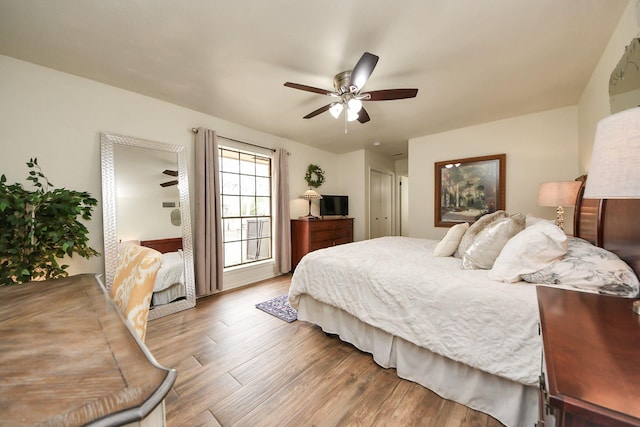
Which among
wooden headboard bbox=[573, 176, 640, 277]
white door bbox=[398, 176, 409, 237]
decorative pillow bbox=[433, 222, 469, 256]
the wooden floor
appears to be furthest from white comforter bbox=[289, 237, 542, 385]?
white door bbox=[398, 176, 409, 237]

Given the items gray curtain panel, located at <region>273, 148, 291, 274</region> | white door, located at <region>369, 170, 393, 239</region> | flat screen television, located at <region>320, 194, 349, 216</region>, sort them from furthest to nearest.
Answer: white door, located at <region>369, 170, 393, 239</region> < flat screen television, located at <region>320, 194, 349, 216</region> < gray curtain panel, located at <region>273, 148, 291, 274</region>

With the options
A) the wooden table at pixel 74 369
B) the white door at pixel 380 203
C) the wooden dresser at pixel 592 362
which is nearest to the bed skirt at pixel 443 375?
the wooden dresser at pixel 592 362

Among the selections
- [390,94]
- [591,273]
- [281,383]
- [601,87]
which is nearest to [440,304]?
[591,273]

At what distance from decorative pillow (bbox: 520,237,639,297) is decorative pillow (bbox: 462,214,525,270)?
280 mm

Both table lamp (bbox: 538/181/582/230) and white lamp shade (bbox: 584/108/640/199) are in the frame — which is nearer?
white lamp shade (bbox: 584/108/640/199)

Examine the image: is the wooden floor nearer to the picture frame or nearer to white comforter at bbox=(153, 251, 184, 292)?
white comforter at bbox=(153, 251, 184, 292)

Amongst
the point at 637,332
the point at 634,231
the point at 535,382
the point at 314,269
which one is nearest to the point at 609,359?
the point at 637,332

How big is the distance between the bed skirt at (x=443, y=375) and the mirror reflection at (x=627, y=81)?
68.9 inches

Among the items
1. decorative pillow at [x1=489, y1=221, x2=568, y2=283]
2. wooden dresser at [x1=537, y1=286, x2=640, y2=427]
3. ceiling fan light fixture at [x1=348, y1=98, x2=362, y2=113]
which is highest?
ceiling fan light fixture at [x1=348, y1=98, x2=362, y2=113]

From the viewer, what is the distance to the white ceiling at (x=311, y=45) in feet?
5.09

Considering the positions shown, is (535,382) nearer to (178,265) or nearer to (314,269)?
(314,269)

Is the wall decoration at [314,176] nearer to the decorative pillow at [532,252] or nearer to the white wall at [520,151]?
the white wall at [520,151]

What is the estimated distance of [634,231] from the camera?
1.22 metres

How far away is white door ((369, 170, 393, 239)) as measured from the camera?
210 inches
